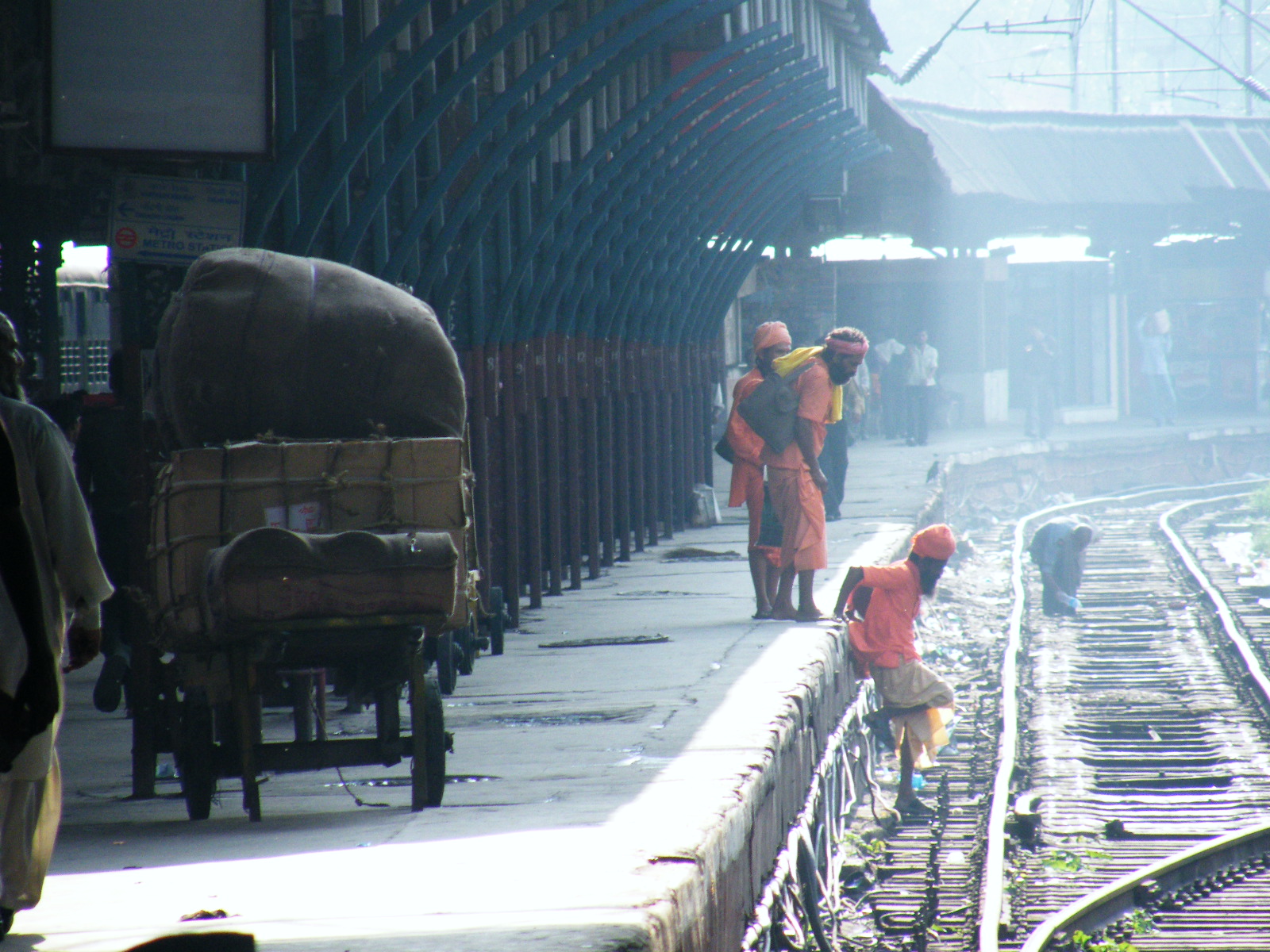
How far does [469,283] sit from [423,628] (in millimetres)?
4562

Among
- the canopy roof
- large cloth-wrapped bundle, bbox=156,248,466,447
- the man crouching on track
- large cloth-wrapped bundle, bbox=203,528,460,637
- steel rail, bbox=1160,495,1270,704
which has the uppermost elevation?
the canopy roof

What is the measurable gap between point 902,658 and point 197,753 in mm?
4778

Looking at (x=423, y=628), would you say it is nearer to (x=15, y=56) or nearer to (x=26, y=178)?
(x=15, y=56)

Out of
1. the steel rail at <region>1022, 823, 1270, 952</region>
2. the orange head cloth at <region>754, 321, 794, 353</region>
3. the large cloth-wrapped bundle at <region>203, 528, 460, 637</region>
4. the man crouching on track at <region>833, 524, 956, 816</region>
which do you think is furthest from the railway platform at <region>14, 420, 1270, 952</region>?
the orange head cloth at <region>754, 321, 794, 353</region>

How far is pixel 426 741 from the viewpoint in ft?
16.9

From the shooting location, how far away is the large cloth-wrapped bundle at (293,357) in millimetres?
5312

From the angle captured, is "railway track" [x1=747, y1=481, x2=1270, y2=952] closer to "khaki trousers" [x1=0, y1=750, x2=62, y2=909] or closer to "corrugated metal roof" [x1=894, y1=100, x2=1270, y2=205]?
"khaki trousers" [x1=0, y1=750, x2=62, y2=909]

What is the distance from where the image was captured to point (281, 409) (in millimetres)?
5402

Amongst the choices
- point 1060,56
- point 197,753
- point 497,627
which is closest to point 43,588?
point 197,753

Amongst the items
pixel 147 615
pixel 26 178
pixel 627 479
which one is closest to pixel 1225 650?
pixel 627 479

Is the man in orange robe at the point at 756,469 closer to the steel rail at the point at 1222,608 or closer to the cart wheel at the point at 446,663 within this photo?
the cart wheel at the point at 446,663

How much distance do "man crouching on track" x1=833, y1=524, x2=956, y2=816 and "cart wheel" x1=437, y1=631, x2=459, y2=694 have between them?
2538 millimetres

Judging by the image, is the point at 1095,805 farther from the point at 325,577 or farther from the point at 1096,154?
the point at 1096,154

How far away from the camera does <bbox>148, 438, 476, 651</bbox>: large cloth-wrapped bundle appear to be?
4.97 metres
